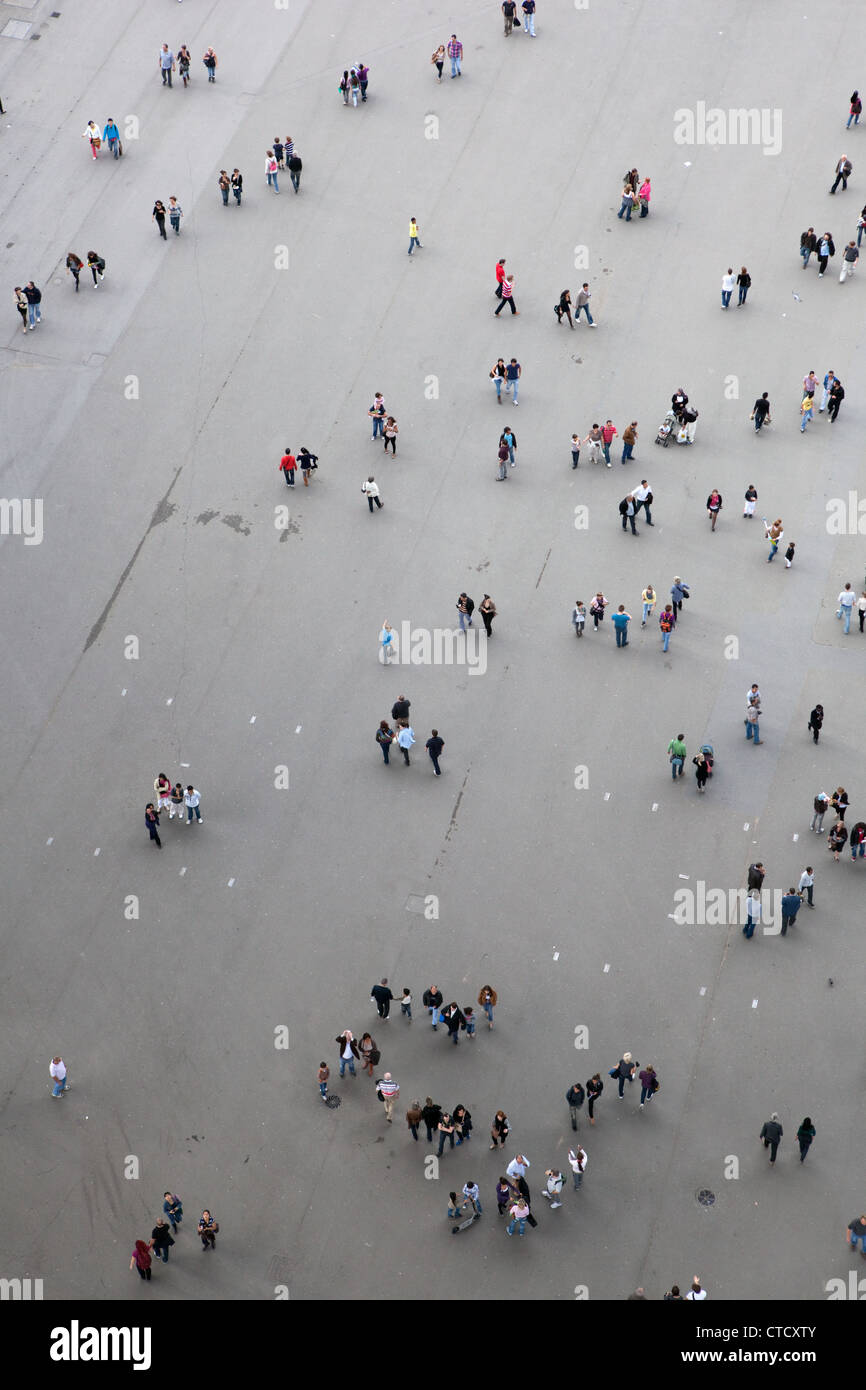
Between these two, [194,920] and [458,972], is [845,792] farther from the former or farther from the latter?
[194,920]

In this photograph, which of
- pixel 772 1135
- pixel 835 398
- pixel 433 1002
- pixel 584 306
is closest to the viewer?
pixel 772 1135

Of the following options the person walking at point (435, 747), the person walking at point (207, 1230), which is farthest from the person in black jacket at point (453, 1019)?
the person walking at point (435, 747)

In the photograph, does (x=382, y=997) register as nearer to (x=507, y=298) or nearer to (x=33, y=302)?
(x=507, y=298)

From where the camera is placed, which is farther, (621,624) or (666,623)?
(621,624)

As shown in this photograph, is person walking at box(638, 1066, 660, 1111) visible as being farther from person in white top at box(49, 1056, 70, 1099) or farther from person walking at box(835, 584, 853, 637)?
person walking at box(835, 584, 853, 637)

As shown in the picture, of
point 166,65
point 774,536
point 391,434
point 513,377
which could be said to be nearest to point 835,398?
point 774,536

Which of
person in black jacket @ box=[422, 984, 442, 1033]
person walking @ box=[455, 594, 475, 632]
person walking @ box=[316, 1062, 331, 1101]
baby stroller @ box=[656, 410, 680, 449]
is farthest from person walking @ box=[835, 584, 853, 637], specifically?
person walking @ box=[316, 1062, 331, 1101]
